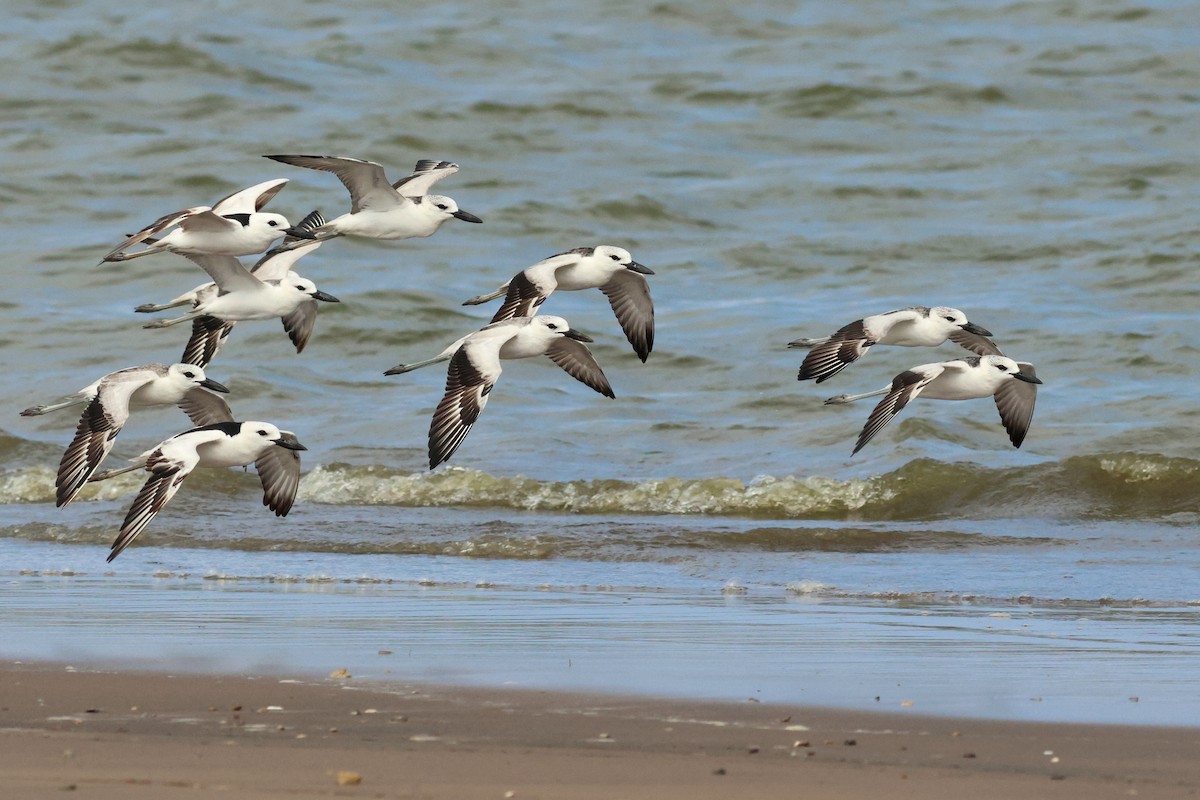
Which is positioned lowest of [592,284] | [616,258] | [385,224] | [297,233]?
[592,284]

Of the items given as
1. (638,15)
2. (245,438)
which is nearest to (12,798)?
(245,438)

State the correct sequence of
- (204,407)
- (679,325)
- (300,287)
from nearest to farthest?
(204,407) < (300,287) < (679,325)

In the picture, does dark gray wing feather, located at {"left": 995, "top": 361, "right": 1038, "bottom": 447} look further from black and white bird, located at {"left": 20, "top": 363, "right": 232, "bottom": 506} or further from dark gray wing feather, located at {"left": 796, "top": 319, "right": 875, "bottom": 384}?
black and white bird, located at {"left": 20, "top": 363, "right": 232, "bottom": 506}

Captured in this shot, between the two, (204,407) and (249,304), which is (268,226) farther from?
(204,407)

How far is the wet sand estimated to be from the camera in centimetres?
541

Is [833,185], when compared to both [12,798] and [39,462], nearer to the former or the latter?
[39,462]

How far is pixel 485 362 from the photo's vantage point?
9.95 meters

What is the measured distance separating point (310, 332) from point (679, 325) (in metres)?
9.18

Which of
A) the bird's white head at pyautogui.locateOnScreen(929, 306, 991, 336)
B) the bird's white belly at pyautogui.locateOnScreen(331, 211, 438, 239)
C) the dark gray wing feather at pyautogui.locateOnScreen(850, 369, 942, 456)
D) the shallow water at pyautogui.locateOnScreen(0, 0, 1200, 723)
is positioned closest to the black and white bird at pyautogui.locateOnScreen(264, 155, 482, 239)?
the bird's white belly at pyautogui.locateOnScreen(331, 211, 438, 239)

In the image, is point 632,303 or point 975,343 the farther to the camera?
point 975,343

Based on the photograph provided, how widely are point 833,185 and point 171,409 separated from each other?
406 inches

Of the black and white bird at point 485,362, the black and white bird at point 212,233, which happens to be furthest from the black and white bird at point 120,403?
the black and white bird at point 485,362

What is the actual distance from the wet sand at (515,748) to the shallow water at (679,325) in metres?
0.46

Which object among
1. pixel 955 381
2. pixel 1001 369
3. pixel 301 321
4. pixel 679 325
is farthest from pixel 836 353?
pixel 679 325
